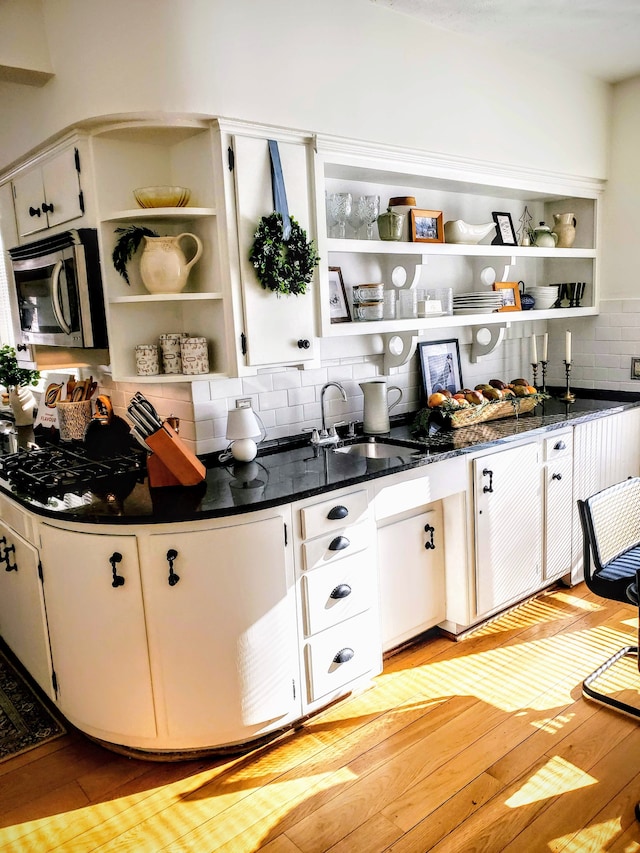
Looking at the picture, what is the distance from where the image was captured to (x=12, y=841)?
6.57 feet

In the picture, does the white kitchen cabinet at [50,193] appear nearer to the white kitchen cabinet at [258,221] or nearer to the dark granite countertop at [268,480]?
the white kitchen cabinet at [258,221]

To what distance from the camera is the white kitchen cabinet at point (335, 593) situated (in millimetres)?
2371

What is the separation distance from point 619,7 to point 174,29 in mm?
1919

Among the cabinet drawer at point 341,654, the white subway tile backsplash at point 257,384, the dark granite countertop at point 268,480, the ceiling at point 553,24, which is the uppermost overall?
the ceiling at point 553,24

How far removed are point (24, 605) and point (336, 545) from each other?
1.24 meters

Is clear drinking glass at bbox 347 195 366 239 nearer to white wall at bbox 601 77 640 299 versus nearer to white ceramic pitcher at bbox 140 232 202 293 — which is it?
white ceramic pitcher at bbox 140 232 202 293

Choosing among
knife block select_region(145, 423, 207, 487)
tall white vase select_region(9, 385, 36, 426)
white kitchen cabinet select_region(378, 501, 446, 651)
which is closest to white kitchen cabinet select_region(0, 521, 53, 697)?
knife block select_region(145, 423, 207, 487)

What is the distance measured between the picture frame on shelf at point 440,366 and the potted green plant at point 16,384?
6.87 ft

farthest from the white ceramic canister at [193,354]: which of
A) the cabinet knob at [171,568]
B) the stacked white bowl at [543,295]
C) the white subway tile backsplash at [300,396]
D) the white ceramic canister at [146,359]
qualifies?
the stacked white bowl at [543,295]

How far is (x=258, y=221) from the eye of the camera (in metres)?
2.57

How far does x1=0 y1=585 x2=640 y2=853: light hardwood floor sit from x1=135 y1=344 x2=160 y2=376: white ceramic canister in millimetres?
1387

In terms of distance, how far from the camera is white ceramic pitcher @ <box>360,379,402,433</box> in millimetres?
3117

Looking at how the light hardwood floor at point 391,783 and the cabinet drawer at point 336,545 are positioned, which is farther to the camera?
the cabinet drawer at point 336,545

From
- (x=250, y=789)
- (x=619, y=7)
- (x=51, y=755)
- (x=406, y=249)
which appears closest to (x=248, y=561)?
(x=250, y=789)
